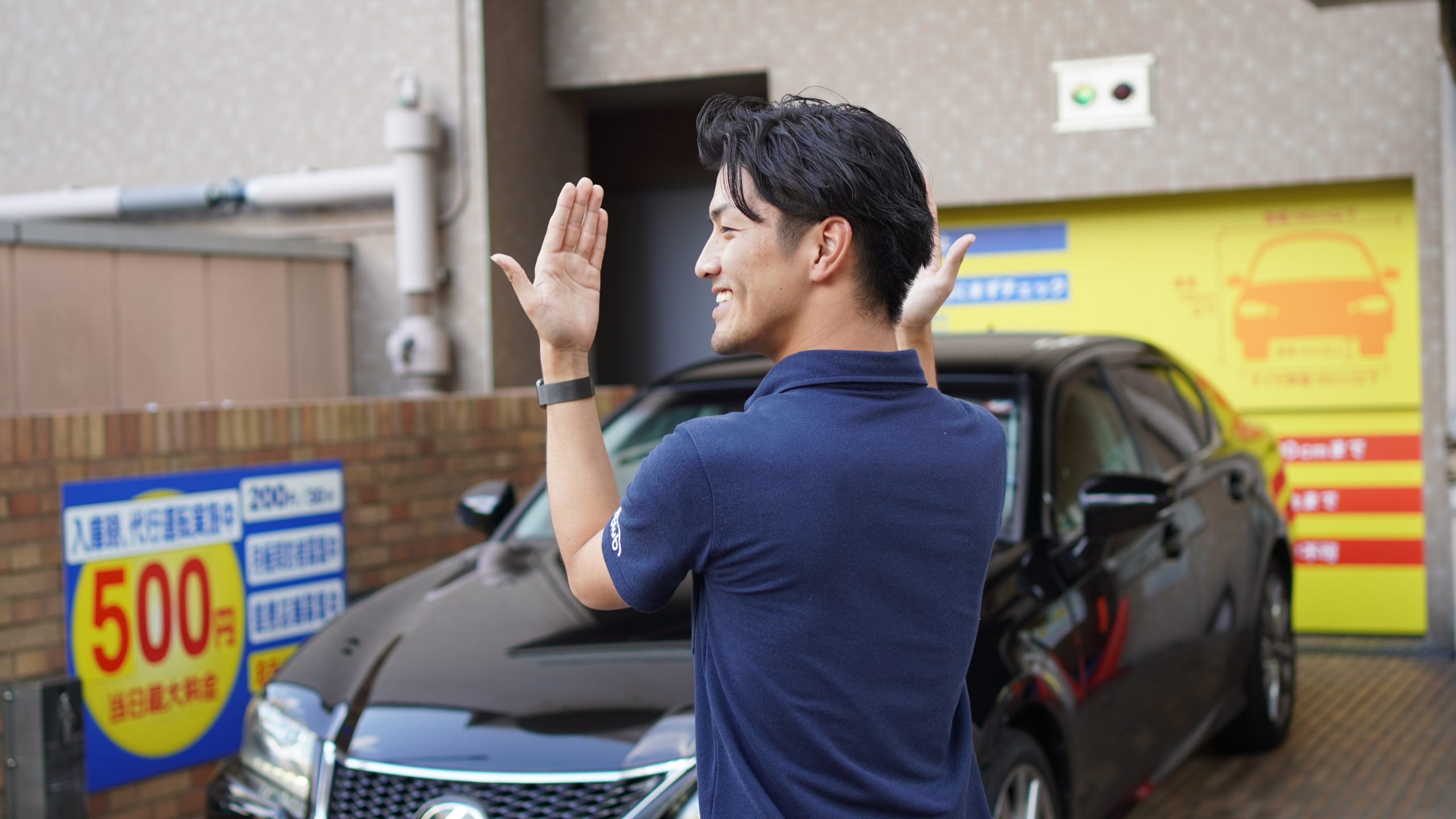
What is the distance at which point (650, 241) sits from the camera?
36.9 feet

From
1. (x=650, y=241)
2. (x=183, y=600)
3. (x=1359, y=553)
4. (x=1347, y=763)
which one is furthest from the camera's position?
(x=650, y=241)

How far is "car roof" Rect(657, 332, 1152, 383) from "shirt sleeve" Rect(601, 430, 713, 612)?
9.50ft

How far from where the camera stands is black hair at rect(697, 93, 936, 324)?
154 cm

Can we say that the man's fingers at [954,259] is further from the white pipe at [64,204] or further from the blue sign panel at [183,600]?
the white pipe at [64,204]

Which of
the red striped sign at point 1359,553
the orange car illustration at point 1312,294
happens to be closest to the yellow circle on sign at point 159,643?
the red striped sign at point 1359,553

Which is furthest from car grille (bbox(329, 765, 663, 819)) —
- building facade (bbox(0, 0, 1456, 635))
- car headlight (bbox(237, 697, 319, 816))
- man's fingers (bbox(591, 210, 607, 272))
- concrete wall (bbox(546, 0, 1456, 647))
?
concrete wall (bbox(546, 0, 1456, 647))

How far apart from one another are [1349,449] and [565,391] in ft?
23.2

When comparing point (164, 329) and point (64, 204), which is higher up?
point (64, 204)

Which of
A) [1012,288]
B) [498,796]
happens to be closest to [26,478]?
[498,796]

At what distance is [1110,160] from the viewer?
810 centimetres

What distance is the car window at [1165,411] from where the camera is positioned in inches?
191

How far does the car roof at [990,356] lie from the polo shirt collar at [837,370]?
2.77 meters

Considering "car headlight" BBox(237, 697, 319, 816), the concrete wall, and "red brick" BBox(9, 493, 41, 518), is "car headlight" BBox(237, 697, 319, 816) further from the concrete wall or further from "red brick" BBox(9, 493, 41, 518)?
the concrete wall

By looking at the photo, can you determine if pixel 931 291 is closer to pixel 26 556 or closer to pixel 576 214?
pixel 576 214
